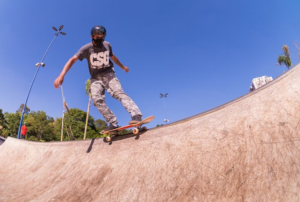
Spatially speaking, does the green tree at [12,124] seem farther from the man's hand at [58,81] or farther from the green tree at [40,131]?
the man's hand at [58,81]

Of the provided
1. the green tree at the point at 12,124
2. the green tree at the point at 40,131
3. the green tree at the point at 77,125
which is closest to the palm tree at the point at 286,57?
the green tree at the point at 77,125

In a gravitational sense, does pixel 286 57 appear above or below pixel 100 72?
above

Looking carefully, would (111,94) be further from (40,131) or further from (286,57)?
(40,131)

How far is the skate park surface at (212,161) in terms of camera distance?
1201 mm

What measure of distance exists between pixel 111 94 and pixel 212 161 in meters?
2.41

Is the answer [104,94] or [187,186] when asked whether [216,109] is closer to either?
[187,186]

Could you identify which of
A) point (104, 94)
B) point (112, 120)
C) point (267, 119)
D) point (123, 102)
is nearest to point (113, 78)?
point (104, 94)

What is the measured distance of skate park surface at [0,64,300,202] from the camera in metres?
1.20

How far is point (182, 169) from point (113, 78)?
95.6 inches

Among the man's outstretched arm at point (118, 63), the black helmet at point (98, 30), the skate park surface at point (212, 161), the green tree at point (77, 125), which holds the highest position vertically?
the green tree at point (77, 125)

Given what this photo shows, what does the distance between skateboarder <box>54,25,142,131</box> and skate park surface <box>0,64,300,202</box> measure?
965 millimetres

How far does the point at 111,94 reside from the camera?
132 inches

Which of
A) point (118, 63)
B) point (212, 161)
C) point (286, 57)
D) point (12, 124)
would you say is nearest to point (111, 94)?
point (118, 63)

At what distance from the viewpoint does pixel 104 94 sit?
3.53 metres
